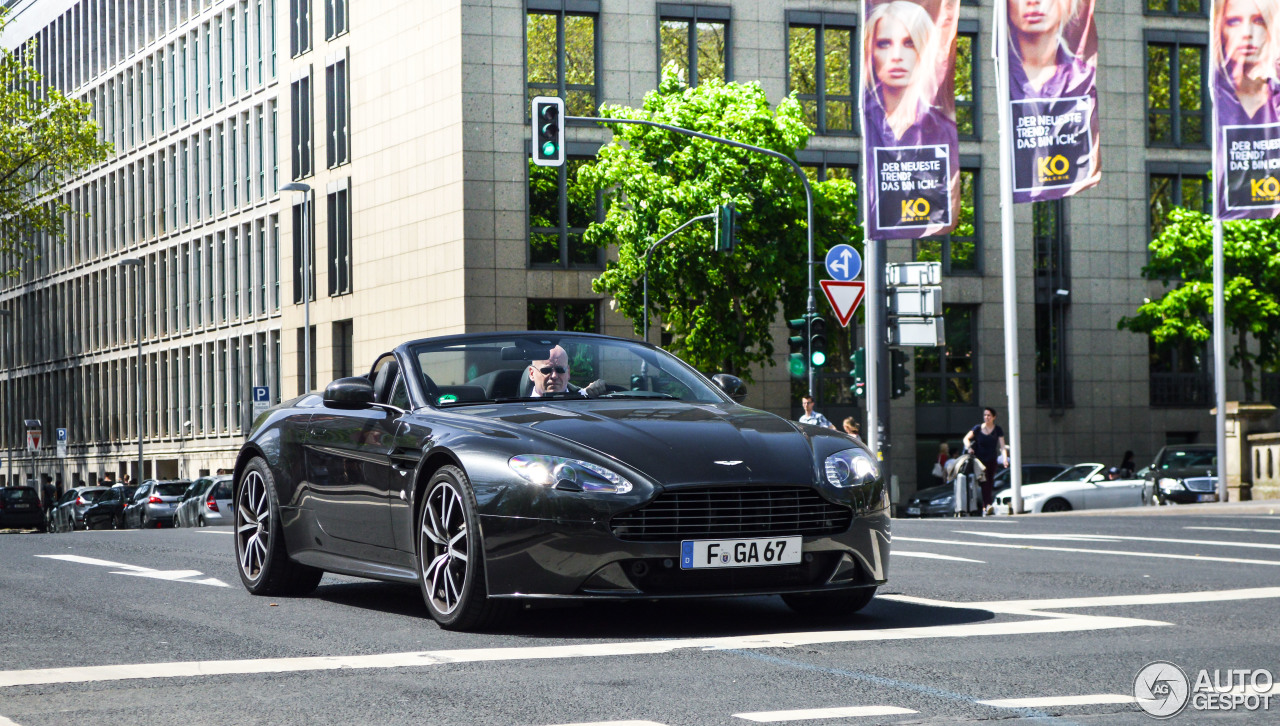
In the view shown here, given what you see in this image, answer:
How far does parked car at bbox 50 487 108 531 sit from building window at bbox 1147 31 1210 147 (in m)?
30.3

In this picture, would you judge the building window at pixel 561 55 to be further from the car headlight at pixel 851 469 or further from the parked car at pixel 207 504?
the car headlight at pixel 851 469

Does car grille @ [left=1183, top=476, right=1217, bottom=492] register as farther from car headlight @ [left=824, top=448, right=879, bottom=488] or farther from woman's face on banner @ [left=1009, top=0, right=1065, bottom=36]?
car headlight @ [left=824, top=448, right=879, bottom=488]

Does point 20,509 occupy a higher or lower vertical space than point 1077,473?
lower

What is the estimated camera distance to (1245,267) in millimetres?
42406

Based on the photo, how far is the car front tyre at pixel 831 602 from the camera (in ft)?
27.1

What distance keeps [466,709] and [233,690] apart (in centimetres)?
93

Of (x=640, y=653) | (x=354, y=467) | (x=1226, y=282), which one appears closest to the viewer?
(x=640, y=653)

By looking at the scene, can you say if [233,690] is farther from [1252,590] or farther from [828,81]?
[828,81]

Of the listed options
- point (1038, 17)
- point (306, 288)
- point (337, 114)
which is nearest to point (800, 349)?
point (1038, 17)

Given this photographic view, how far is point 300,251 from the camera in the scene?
5744cm

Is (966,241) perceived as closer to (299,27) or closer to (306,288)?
(306,288)

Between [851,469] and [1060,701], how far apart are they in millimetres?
2277

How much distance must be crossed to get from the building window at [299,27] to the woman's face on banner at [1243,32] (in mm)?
33450

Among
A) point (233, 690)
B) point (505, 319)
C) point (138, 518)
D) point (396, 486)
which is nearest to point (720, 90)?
point (505, 319)
